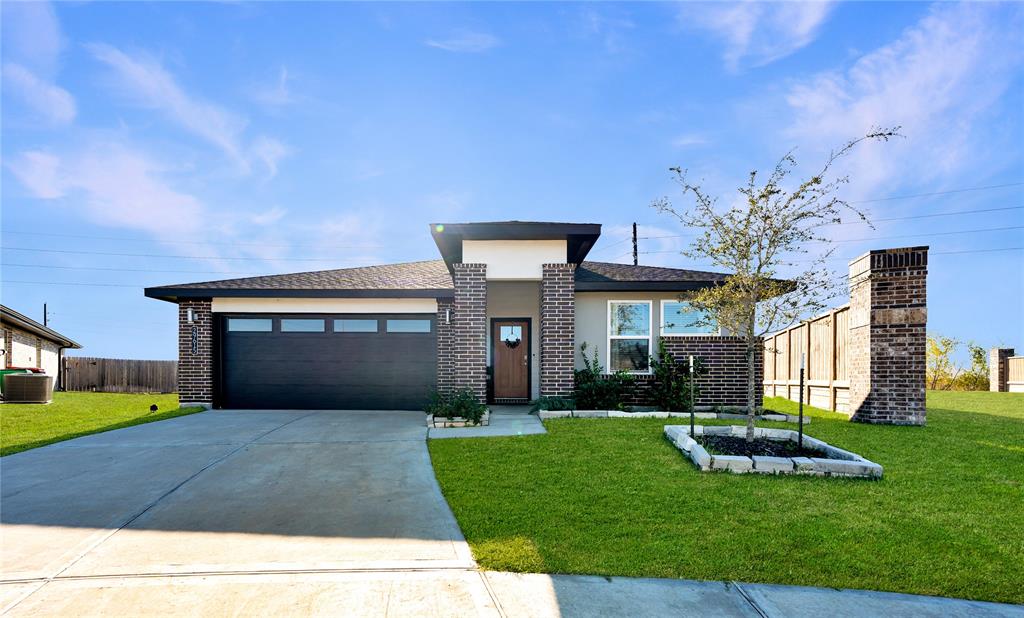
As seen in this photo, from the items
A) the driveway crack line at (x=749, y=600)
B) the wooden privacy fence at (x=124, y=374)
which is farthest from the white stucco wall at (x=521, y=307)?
the wooden privacy fence at (x=124, y=374)

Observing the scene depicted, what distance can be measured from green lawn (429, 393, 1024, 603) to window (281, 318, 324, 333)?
21.2 feet

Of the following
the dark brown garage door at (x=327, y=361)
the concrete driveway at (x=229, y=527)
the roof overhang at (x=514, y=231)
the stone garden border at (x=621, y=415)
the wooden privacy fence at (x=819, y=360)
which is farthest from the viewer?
the dark brown garage door at (x=327, y=361)

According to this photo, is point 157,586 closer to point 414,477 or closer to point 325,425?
point 414,477

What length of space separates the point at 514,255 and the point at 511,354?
318cm

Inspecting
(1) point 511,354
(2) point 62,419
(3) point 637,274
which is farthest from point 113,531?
(3) point 637,274

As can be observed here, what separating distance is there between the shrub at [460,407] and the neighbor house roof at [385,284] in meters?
2.87

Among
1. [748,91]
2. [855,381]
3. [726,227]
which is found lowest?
[855,381]

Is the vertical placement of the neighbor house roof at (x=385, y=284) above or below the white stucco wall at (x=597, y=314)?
above

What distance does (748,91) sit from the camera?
1102 centimetres

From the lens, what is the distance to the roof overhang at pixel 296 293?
12641 millimetres

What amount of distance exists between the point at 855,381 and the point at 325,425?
10.3 m

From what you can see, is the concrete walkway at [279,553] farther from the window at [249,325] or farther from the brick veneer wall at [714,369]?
the brick veneer wall at [714,369]

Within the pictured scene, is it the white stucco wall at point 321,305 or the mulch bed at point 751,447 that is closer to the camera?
the mulch bed at point 751,447

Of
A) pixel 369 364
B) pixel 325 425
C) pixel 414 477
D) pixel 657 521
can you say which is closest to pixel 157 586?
pixel 414 477
